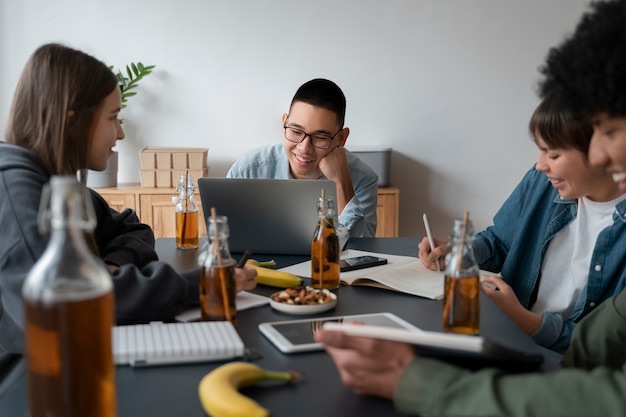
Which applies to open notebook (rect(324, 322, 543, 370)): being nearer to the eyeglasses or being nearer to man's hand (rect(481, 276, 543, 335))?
man's hand (rect(481, 276, 543, 335))

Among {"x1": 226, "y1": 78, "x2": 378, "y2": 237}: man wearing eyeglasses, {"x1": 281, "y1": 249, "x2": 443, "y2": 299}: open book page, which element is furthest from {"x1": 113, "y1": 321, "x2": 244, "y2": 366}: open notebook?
{"x1": 226, "y1": 78, "x2": 378, "y2": 237}: man wearing eyeglasses

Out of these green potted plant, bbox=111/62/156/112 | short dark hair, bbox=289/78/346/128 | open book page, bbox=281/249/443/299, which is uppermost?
green potted plant, bbox=111/62/156/112

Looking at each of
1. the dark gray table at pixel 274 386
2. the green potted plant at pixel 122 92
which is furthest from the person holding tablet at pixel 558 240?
the green potted plant at pixel 122 92

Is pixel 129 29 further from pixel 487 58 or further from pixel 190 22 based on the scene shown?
pixel 487 58

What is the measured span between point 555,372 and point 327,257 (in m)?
0.64

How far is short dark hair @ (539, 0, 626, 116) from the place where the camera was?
1.00 meters

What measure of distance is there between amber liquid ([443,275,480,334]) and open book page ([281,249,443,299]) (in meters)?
0.22

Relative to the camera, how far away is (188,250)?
6.23 feet

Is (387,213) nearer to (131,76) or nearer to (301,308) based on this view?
(131,76)

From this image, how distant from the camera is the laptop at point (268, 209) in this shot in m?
1.76

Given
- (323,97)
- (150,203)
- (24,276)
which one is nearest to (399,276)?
(24,276)

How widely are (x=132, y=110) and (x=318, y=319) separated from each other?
8.95 feet

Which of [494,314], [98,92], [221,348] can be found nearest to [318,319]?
[221,348]

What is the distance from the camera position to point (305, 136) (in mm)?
2355
